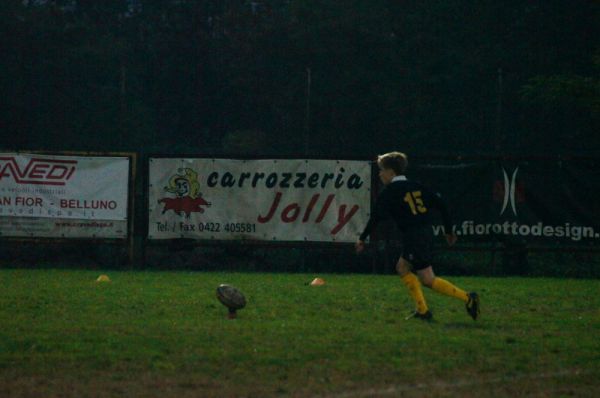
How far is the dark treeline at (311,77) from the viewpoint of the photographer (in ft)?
128

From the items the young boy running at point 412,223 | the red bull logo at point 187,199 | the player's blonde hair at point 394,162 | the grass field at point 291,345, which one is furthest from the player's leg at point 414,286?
the red bull logo at point 187,199

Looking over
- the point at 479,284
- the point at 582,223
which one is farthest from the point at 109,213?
the point at 582,223

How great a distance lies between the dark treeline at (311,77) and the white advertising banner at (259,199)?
13125mm

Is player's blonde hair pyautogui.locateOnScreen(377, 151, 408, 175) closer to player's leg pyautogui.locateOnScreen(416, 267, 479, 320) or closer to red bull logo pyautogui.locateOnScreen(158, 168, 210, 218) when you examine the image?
player's leg pyautogui.locateOnScreen(416, 267, 479, 320)

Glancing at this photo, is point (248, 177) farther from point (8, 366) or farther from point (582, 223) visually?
point (8, 366)

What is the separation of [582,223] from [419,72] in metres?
27.6

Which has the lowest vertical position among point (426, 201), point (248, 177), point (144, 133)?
point (144, 133)

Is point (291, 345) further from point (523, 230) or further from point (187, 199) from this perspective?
point (523, 230)

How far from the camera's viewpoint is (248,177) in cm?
2055

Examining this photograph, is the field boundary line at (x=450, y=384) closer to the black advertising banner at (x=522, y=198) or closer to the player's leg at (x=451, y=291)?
the player's leg at (x=451, y=291)

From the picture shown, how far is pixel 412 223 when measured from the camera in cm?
1196

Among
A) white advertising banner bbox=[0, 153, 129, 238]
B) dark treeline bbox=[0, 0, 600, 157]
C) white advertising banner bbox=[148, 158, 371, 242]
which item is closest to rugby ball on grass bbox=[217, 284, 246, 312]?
white advertising banner bbox=[148, 158, 371, 242]

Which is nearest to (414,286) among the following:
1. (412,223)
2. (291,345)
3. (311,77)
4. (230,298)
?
(412,223)

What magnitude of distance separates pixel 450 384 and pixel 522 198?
1246 centimetres
